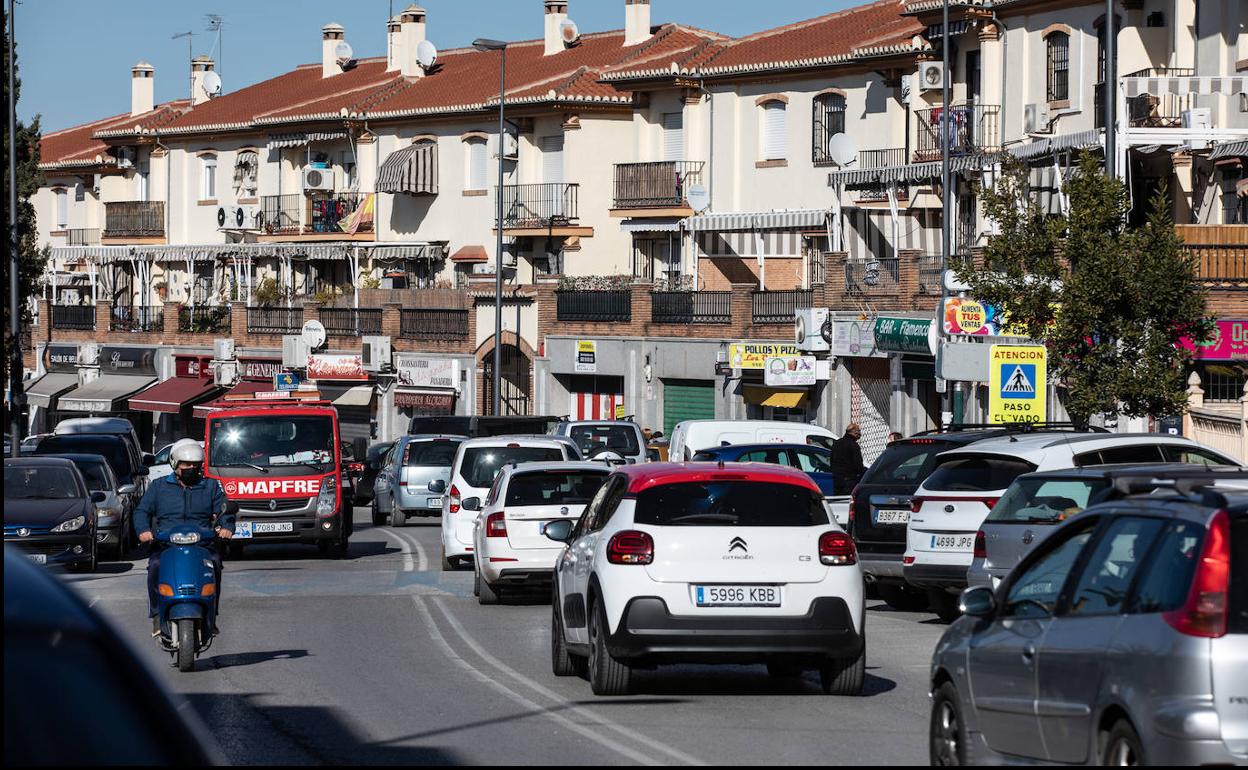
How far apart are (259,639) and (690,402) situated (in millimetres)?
36395

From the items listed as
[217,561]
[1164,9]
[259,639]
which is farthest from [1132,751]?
[1164,9]

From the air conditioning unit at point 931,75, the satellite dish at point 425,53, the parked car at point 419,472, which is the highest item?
the satellite dish at point 425,53

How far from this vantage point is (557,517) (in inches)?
816

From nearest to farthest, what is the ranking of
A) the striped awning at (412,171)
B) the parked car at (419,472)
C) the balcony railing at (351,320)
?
the parked car at (419,472), the balcony railing at (351,320), the striped awning at (412,171)

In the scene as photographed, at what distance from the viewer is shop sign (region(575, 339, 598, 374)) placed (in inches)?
2223

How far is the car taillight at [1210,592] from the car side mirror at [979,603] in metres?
1.58

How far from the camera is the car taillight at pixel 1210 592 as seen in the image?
7465 millimetres

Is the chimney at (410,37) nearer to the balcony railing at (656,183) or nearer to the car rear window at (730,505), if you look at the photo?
the balcony railing at (656,183)

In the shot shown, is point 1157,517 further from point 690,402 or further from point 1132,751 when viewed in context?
point 690,402

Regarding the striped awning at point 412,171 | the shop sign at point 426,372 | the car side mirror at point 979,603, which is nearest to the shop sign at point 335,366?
the shop sign at point 426,372

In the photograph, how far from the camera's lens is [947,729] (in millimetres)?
9531

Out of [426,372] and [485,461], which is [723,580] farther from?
[426,372]

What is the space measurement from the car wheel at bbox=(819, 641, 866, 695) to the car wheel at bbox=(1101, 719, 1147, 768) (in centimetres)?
506

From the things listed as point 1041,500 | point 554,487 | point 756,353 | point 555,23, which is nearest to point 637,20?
point 555,23
